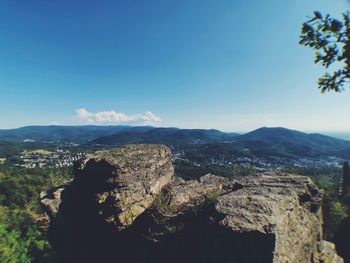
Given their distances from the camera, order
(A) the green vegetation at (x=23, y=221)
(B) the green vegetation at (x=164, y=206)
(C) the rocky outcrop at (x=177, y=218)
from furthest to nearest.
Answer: (B) the green vegetation at (x=164, y=206) → (C) the rocky outcrop at (x=177, y=218) → (A) the green vegetation at (x=23, y=221)

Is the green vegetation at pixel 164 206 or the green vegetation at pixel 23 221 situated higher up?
Result: the green vegetation at pixel 164 206

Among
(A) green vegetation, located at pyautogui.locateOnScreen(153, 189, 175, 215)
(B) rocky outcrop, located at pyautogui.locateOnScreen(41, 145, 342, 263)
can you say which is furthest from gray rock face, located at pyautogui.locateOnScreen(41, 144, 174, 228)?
(A) green vegetation, located at pyautogui.locateOnScreen(153, 189, 175, 215)

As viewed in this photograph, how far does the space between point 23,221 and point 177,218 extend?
28915mm

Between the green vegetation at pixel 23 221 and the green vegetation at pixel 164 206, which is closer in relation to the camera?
the green vegetation at pixel 23 221

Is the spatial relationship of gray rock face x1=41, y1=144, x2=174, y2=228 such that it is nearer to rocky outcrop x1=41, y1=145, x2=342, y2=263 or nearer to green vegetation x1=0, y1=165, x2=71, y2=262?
rocky outcrop x1=41, y1=145, x2=342, y2=263

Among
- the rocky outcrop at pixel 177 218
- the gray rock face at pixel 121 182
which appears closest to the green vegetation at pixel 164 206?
the rocky outcrop at pixel 177 218

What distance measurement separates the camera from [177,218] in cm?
1448

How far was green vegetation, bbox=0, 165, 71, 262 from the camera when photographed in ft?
30.5

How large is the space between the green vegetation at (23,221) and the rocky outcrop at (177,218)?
3.84m

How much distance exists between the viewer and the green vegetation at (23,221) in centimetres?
929

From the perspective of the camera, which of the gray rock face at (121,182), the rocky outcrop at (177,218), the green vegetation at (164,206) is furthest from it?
the gray rock face at (121,182)

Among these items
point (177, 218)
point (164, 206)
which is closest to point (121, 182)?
point (164, 206)

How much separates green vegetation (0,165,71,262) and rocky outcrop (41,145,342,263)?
12.6 ft

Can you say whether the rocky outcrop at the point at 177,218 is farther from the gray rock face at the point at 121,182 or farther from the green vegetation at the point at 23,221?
the green vegetation at the point at 23,221
